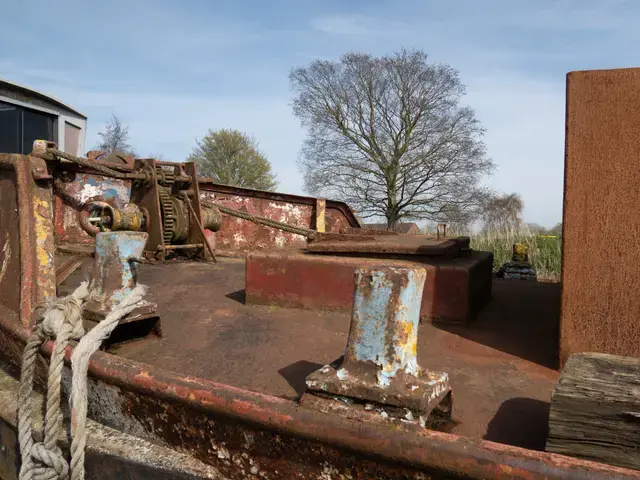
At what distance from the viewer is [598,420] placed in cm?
121

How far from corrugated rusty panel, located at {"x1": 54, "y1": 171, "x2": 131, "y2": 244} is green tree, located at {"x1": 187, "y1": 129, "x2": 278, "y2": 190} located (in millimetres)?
25779

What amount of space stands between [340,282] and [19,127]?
465 cm

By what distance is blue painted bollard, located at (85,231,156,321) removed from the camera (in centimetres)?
226

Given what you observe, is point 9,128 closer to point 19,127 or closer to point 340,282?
point 19,127

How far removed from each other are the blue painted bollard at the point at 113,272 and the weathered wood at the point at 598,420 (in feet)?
5.43

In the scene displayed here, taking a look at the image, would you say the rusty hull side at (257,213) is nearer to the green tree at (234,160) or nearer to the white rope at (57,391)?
the white rope at (57,391)

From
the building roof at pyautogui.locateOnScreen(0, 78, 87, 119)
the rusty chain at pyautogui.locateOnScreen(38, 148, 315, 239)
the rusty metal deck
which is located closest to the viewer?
the rusty metal deck

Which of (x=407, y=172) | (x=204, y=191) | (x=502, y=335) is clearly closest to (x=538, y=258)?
(x=204, y=191)

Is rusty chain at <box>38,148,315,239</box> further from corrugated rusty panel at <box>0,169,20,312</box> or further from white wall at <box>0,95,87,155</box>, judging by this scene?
white wall at <box>0,95,87,155</box>

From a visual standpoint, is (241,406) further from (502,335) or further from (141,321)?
(502,335)

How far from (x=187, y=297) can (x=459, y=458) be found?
2143 millimetres

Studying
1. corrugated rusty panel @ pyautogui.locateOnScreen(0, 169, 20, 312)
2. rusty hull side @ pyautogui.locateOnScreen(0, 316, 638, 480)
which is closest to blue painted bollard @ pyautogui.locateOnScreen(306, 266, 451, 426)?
rusty hull side @ pyautogui.locateOnScreen(0, 316, 638, 480)

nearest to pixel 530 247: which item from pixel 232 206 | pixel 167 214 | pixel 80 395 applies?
pixel 232 206

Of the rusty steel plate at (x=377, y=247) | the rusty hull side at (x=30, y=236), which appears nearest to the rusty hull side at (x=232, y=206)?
the rusty steel plate at (x=377, y=247)
